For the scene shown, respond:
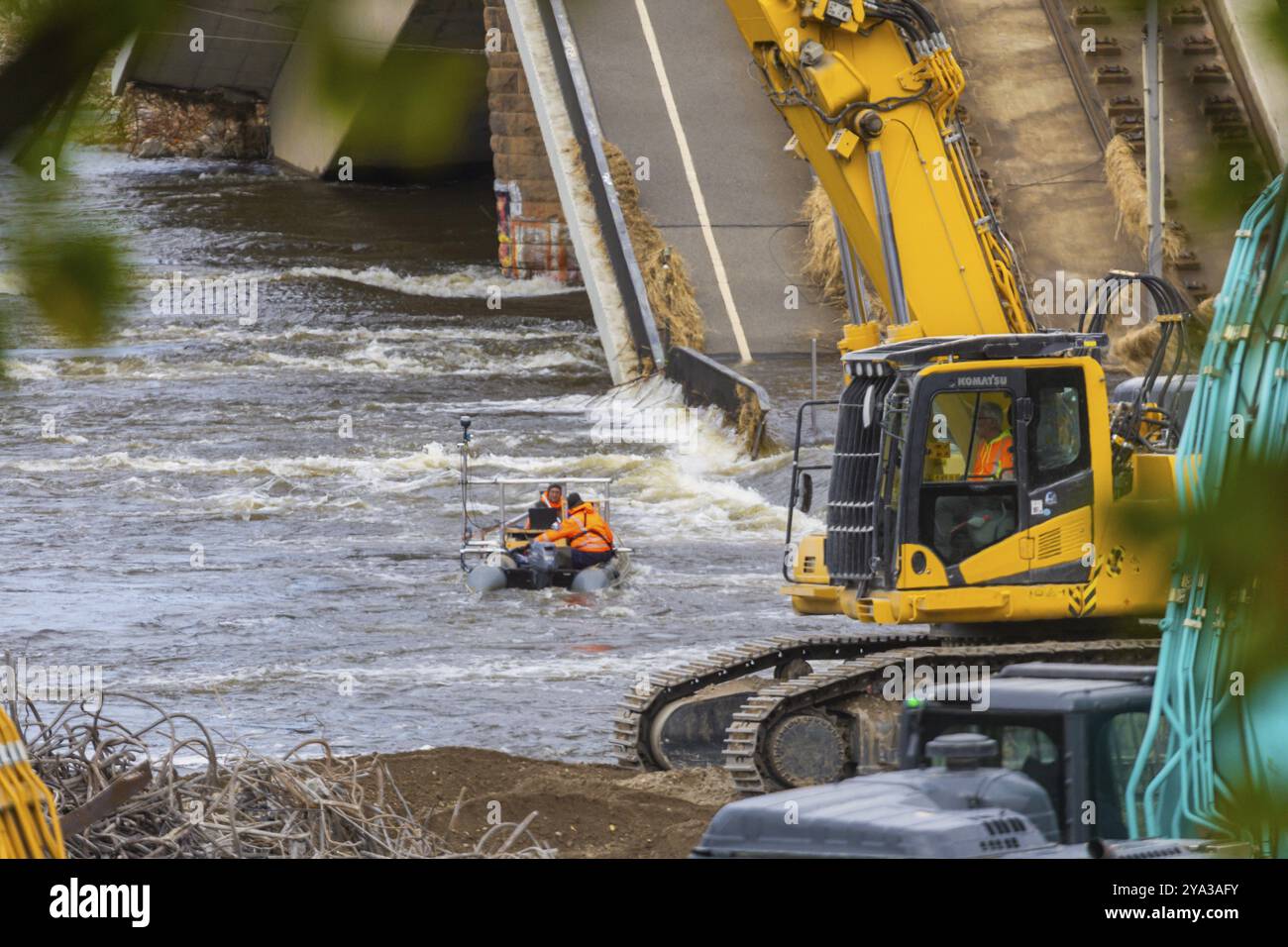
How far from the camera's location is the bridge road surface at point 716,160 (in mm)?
34312

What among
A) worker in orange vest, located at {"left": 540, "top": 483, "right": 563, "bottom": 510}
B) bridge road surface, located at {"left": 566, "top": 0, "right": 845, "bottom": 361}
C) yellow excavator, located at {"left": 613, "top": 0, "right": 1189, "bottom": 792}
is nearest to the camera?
yellow excavator, located at {"left": 613, "top": 0, "right": 1189, "bottom": 792}

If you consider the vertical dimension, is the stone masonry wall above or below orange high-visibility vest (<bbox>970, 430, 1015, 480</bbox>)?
above

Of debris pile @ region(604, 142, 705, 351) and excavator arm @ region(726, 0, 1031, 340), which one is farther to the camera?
debris pile @ region(604, 142, 705, 351)

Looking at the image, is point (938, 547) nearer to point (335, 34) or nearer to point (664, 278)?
point (335, 34)

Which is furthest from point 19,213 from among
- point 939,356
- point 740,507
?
point 740,507

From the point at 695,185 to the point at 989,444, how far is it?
24.8m

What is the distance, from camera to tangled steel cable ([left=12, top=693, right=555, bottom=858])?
9039 millimetres

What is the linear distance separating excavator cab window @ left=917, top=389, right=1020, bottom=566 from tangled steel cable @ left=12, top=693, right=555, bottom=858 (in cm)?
353

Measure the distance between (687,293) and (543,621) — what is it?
44.3 ft

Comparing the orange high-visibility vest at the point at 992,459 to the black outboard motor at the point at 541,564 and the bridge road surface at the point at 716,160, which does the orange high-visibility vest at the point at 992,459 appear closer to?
the black outboard motor at the point at 541,564

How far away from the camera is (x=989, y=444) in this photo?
12.7m

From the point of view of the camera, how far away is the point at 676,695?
13992 millimetres

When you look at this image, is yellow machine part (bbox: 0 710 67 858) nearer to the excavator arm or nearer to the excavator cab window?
the excavator cab window

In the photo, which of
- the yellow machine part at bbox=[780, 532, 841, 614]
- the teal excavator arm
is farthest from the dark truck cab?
the yellow machine part at bbox=[780, 532, 841, 614]
